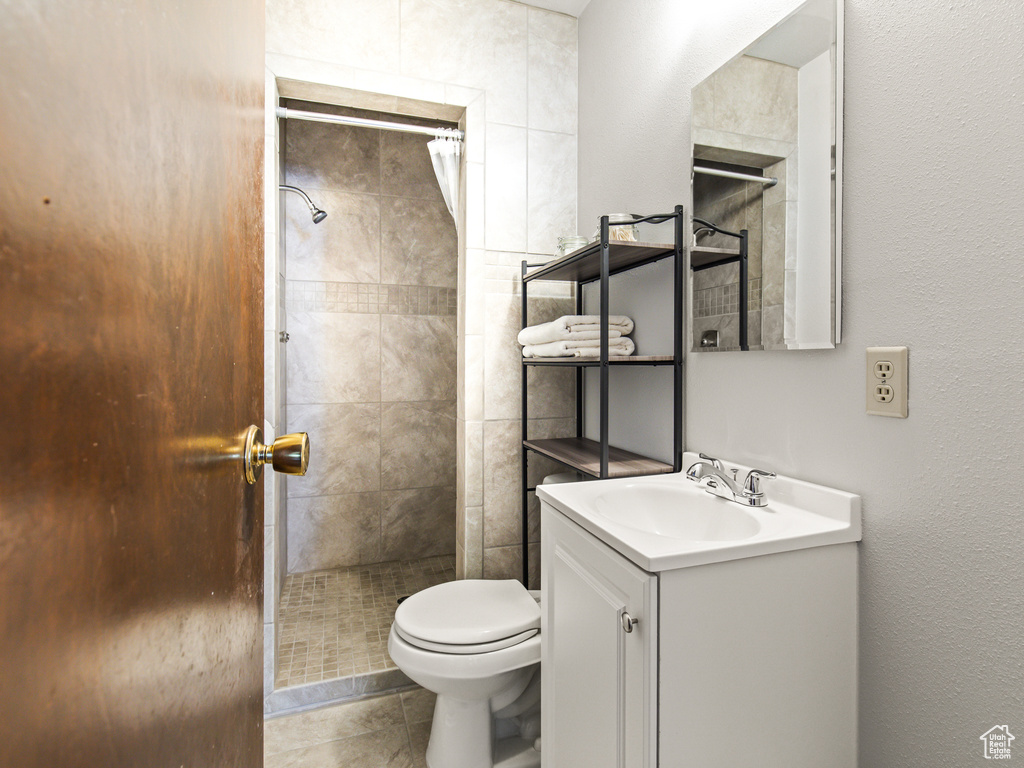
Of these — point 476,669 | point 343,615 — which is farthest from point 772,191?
point 343,615

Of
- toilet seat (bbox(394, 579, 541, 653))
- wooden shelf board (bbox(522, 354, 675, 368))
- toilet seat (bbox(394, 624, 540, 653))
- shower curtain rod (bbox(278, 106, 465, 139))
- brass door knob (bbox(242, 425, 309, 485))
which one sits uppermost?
shower curtain rod (bbox(278, 106, 465, 139))

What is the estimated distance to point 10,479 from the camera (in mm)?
185

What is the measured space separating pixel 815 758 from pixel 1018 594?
0.46 m

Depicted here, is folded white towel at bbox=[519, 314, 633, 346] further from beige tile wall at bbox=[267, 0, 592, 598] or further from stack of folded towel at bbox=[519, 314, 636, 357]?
beige tile wall at bbox=[267, 0, 592, 598]

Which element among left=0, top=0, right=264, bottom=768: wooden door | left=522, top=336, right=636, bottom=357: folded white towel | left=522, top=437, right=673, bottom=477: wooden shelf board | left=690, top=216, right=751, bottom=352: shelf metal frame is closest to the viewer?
left=0, top=0, right=264, bottom=768: wooden door

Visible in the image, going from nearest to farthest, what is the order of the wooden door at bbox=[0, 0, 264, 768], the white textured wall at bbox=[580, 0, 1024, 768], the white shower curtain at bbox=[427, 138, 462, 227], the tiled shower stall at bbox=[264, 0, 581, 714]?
the wooden door at bbox=[0, 0, 264, 768], the white textured wall at bbox=[580, 0, 1024, 768], the tiled shower stall at bbox=[264, 0, 581, 714], the white shower curtain at bbox=[427, 138, 462, 227]

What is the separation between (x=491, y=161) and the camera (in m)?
1.99

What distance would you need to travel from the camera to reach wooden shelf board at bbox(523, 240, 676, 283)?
1465 millimetres

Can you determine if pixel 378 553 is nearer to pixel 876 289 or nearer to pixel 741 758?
pixel 741 758

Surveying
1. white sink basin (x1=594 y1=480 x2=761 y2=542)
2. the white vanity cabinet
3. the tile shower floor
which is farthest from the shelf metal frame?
the tile shower floor

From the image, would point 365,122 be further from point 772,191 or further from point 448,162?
point 772,191

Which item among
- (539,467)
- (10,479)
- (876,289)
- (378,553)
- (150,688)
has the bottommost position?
(378,553)

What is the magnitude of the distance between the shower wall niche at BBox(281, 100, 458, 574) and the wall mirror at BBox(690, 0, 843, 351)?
1.75m

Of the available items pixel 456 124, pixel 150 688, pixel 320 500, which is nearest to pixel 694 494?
pixel 150 688
